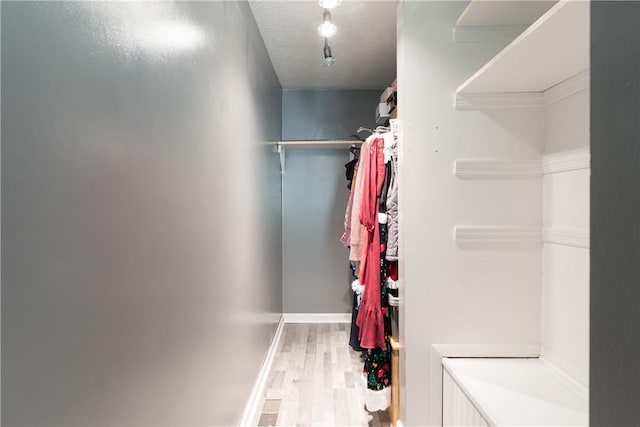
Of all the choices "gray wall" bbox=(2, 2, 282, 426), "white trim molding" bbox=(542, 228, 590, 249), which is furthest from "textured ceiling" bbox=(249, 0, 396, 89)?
"white trim molding" bbox=(542, 228, 590, 249)

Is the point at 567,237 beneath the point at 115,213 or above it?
beneath

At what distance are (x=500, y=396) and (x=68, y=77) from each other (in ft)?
5.18

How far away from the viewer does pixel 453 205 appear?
1616mm

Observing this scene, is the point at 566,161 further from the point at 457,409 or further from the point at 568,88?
the point at 457,409

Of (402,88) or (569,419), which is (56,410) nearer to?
(569,419)

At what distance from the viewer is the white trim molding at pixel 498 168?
1604 mm

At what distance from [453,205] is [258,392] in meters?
1.67

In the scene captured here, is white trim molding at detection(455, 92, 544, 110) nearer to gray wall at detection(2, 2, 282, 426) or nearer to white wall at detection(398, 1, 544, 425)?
white wall at detection(398, 1, 544, 425)

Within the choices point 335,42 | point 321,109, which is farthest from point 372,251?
point 321,109

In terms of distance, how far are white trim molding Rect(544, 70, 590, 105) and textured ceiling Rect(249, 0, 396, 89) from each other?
1.08 metres

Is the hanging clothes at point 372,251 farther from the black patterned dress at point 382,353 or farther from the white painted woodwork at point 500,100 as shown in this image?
the white painted woodwork at point 500,100

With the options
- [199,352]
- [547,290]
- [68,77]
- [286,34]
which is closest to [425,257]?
[547,290]

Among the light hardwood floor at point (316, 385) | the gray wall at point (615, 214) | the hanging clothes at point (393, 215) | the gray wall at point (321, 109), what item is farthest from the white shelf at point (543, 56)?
the gray wall at point (321, 109)

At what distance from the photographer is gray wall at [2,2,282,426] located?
0.51m
